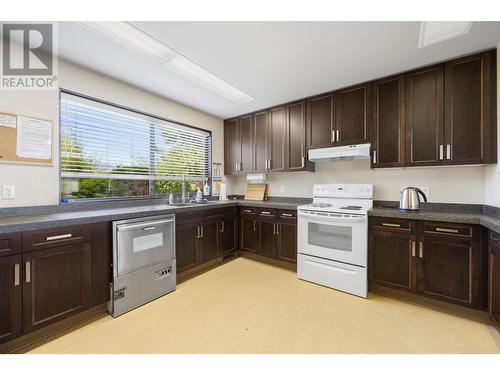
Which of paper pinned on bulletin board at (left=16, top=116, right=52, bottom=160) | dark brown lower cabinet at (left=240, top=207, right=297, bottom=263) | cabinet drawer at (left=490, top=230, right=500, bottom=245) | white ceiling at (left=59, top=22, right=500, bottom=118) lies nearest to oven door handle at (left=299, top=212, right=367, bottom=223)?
dark brown lower cabinet at (left=240, top=207, right=297, bottom=263)

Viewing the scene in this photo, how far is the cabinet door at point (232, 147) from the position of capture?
4125 millimetres

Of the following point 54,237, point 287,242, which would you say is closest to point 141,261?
point 54,237

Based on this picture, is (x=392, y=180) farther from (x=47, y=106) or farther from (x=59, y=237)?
(x=47, y=106)

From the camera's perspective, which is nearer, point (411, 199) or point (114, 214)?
point (114, 214)

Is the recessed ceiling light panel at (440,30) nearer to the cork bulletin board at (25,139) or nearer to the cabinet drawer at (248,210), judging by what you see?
the cabinet drawer at (248,210)

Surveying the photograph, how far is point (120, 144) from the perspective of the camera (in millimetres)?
2828

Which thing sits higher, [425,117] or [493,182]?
[425,117]

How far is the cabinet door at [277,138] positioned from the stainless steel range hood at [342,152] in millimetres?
523

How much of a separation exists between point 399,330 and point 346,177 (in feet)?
6.35

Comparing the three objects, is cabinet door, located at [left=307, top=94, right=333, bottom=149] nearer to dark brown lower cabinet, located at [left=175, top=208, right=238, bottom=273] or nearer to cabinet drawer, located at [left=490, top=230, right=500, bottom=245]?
dark brown lower cabinet, located at [left=175, top=208, right=238, bottom=273]

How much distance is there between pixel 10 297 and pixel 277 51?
2896mm

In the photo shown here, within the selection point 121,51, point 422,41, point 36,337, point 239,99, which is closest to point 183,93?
point 239,99

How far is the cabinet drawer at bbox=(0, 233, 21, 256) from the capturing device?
4.88 feet

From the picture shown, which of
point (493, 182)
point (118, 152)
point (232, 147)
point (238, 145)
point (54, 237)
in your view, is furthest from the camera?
point (232, 147)
